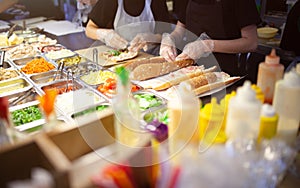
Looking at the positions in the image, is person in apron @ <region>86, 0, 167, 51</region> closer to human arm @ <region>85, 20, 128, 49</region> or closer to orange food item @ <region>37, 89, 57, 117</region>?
human arm @ <region>85, 20, 128, 49</region>

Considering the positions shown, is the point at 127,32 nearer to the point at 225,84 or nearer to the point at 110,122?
the point at 225,84

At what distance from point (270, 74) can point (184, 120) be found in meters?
0.42

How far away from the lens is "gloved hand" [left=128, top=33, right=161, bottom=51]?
2768mm

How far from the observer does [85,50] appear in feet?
9.64

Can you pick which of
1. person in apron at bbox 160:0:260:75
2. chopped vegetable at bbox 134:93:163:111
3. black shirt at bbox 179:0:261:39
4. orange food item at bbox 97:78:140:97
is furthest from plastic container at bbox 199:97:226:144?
black shirt at bbox 179:0:261:39

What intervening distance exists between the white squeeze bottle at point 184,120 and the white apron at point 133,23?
2227 mm

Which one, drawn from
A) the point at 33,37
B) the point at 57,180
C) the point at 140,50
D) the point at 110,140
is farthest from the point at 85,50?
the point at 57,180

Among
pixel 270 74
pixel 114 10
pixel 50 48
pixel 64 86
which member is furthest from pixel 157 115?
pixel 114 10

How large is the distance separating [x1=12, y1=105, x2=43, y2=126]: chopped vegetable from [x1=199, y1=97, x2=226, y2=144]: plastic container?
3.55 feet

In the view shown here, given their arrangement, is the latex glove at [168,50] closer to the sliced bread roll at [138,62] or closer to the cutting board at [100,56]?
the sliced bread roll at [138,62]

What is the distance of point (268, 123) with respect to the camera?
1.06 m

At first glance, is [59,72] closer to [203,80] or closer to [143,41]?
[143,41]

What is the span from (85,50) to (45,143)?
2103 mm

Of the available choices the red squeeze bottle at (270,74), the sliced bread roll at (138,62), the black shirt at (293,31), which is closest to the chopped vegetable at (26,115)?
the sliced bread roll at (138,62)
